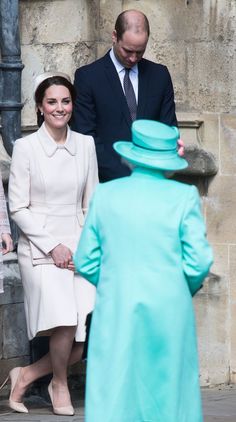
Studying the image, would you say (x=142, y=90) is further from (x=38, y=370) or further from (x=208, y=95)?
(x=38, y=370)

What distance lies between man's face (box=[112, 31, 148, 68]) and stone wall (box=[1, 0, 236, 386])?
3.40ft

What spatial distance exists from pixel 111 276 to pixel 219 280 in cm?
344

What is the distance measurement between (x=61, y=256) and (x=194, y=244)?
2233mm

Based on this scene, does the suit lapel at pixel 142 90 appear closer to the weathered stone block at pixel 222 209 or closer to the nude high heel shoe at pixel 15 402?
the weathered stone block at pixel 222 209

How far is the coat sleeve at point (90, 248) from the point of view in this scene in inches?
249

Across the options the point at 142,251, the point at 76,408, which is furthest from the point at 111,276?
the point at 76,408

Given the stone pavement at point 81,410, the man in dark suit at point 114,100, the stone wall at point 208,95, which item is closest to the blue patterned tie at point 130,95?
the man in dark suit at point 114,100

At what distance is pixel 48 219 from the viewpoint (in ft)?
27.7

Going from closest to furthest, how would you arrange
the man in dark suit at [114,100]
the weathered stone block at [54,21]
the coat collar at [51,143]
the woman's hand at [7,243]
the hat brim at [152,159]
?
1. the hat brim at [152,159]
2. the woman's hand at [7,243]
3. the coat collar at [51,143]
4. the man in dark suit at [114,100]
5. the weathered stone block at [54,21]

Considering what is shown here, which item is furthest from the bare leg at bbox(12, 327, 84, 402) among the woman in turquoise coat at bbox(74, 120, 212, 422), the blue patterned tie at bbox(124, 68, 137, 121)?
the woman in turquoise coat at bbox(74, 120, 212, 422)

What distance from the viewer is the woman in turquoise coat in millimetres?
6207

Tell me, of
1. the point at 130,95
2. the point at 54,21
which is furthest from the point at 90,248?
the point at 54,21

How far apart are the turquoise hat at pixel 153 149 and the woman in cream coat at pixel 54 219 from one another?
204cm

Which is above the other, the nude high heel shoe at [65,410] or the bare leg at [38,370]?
the bare leg at [38,370]
